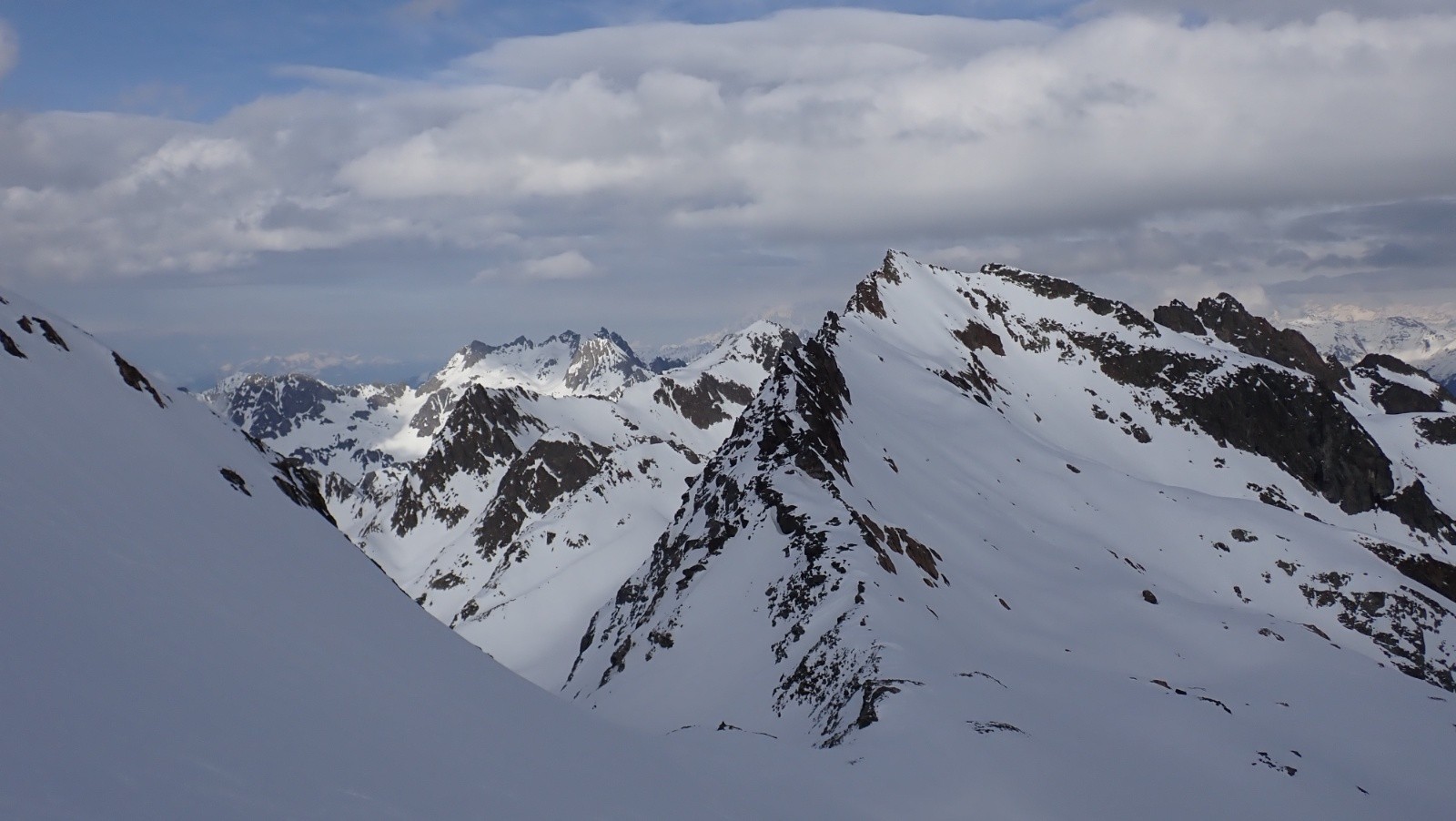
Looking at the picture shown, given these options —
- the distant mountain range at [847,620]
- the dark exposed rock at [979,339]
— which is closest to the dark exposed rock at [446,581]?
the distant mountain range at [847,620]

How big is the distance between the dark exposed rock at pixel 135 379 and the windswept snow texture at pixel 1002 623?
2799cm

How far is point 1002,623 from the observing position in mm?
58750

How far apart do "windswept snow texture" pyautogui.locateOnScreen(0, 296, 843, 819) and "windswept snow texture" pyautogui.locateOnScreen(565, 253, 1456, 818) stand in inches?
463

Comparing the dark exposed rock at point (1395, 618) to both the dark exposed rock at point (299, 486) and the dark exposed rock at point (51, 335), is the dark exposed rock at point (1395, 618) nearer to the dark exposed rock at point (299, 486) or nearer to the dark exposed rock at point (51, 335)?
the dark exposed rock at point (299, 486)

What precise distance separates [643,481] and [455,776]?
16813 centimetres

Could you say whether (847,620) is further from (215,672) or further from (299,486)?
(215,672)

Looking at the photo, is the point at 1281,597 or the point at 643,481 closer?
the point at 1281,597

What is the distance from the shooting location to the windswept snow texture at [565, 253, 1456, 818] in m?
33.6

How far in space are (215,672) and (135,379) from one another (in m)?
22.4

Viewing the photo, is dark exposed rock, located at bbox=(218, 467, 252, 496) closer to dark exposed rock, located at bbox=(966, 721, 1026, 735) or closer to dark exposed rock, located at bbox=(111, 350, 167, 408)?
dark exposed rock, located at bbox=(111, 350, 167, 408)

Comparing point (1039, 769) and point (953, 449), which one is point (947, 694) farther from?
point (953, 449)

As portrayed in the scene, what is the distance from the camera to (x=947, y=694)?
34.3 meters

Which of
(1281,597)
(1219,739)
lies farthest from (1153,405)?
(1219,739)

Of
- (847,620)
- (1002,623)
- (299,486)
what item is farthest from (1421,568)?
(299,486)
